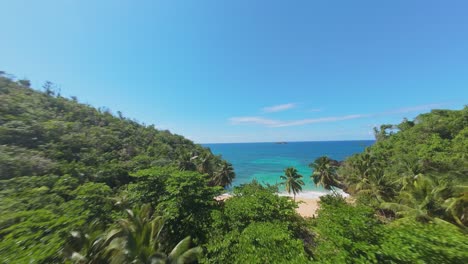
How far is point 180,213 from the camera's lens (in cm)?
1459

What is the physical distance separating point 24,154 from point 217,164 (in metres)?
29.4

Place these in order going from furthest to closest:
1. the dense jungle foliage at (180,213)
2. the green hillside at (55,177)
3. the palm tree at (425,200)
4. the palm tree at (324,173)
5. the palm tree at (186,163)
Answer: the palm tree at (324,173), the palm tree at (186,163), the palm tree at (425,200), the green hillside at (55,177), the dense jungle foliage at (180,213)

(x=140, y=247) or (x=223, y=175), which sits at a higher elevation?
(x=140, y=247)

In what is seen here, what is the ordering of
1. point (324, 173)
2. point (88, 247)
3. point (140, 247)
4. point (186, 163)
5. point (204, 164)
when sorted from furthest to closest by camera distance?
point (324, 173), point (204, 164), point (186, 163), point (140, 247), point (88, 247)

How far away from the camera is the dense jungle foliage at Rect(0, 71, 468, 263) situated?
23.5 feet

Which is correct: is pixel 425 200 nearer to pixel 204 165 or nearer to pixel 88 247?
pixel 88 247

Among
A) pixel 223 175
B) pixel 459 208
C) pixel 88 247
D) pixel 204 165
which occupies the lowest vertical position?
pixel 459 208

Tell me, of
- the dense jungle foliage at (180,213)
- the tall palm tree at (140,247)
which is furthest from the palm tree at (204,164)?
the tall palm tree at (140,247)

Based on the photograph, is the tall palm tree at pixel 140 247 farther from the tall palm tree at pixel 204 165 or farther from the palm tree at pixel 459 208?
the tall palm tree at pixel 204 165

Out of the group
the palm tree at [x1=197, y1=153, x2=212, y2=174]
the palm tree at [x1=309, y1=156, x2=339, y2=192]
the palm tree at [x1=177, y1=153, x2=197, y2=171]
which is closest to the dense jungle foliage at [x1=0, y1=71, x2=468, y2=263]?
the palm tree at [x1=177, y1=153, x2=197, y2=171]

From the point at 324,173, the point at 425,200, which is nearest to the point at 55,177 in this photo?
the point at 425,200

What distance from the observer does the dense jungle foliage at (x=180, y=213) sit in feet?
23.5

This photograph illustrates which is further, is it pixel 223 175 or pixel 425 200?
pixel 223 175

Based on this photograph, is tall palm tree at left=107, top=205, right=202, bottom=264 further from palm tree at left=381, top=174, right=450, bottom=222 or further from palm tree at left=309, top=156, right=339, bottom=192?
Result: palm tree at left=309, top=156, right=339, bottom=192
